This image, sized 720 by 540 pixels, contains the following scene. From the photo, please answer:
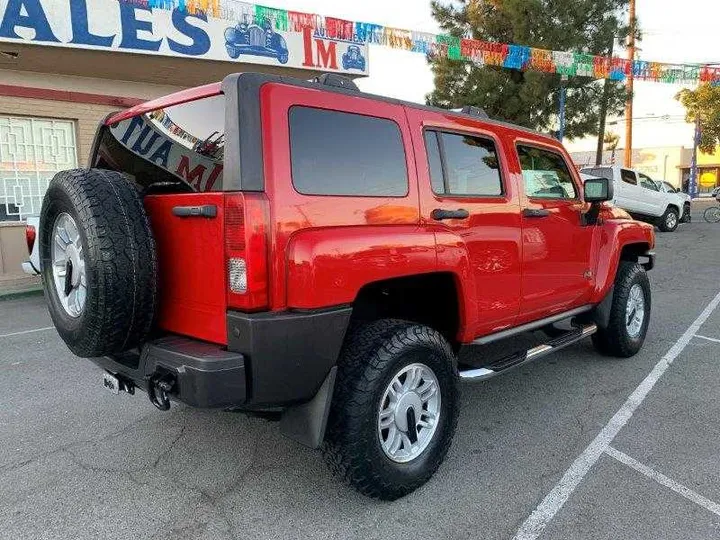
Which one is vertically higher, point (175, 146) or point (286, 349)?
point (175, 146)

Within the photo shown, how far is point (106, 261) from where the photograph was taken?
2379 millimetres

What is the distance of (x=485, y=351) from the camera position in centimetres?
516

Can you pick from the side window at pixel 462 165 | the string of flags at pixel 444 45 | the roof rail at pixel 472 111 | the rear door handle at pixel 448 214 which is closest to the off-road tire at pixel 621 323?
the side window at pixel 462 165

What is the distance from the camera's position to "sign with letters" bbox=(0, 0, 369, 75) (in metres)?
9.03

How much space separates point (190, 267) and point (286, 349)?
0.62m

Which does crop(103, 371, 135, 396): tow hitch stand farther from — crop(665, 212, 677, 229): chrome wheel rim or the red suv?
crop(665, 212, 677, 229): chrome wheel rim

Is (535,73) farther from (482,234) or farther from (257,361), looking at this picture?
(257,361)

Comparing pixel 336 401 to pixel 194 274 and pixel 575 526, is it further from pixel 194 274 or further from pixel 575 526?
pixel 575 526

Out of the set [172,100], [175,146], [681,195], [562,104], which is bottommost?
[681,195]

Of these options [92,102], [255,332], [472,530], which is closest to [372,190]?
[255,332]

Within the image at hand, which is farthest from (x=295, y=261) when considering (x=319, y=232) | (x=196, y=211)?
(x=196, y=211)

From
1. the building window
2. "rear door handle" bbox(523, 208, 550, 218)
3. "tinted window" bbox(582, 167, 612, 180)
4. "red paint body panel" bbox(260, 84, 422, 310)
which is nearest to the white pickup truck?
"tinted window" bbox(582, 167, 612, 180)

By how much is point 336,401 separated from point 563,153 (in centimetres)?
291

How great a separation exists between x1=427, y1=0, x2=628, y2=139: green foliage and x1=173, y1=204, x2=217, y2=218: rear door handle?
1706 centimetres
